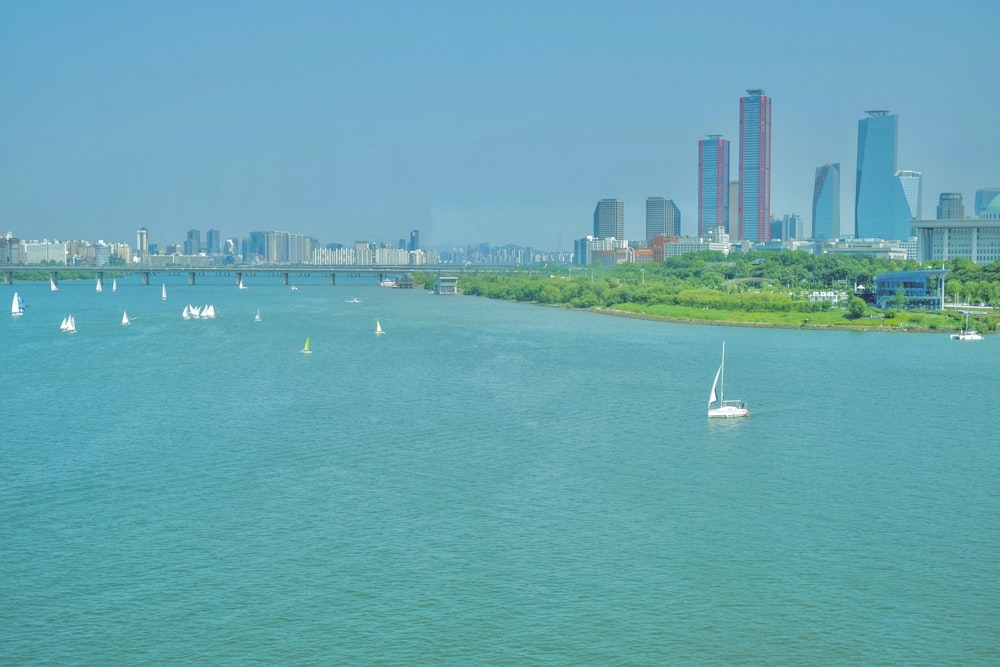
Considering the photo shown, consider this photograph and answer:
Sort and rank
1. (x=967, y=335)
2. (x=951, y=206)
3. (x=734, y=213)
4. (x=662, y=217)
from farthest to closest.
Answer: (x=662, y=217), (x=734, y=213), (x=951, y=206), (x=967, y=335)

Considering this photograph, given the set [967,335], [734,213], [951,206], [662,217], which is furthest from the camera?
[662,217]

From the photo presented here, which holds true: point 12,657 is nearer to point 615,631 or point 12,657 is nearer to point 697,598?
point 615,631

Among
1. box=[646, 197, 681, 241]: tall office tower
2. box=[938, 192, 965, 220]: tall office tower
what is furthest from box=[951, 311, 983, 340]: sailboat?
box=[646, 197, 681, 241]: tall office tower

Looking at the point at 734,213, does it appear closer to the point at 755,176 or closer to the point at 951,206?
the point at 755,176

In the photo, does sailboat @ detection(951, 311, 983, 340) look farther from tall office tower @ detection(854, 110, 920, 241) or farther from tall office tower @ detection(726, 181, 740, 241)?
tall office tower @ detection(726, 181, 740, 241)

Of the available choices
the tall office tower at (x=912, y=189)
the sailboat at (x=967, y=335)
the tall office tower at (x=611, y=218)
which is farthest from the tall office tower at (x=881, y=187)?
the sailboat at (x=967, y=335)

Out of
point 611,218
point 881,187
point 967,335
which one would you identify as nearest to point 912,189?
point 881,187
